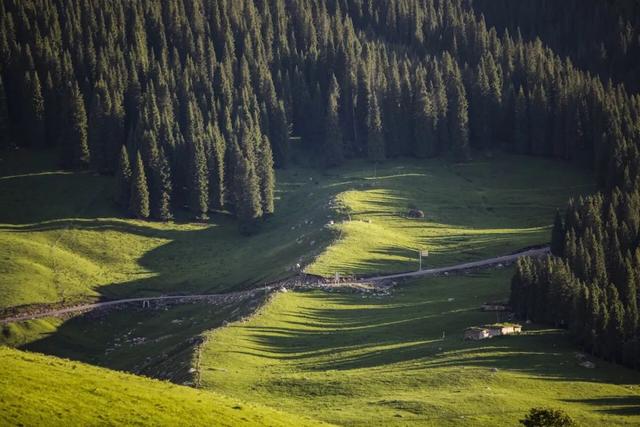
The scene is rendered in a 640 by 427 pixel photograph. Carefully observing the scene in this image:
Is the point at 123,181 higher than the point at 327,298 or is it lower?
higher

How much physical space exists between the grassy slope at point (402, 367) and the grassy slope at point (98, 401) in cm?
1505

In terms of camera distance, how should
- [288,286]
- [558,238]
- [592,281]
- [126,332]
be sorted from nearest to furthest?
1. [592,281]
2. [288,286]
3. [126,332]
4. [558,238]

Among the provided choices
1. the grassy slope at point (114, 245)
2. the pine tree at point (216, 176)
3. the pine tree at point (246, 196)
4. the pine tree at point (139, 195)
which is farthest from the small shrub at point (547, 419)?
the pine tree at point (216, 176)

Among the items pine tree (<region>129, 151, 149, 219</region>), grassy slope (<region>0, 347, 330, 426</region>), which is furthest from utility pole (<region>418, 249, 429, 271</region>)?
grassy slope (<region>0, 347, 330, 426</region>)

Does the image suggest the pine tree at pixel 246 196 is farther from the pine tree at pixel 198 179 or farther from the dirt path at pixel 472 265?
the dirt path at pixel 472 265

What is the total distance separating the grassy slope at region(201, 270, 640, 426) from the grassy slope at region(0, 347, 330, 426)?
49.4 feet

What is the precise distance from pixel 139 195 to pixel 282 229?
87.7 ft

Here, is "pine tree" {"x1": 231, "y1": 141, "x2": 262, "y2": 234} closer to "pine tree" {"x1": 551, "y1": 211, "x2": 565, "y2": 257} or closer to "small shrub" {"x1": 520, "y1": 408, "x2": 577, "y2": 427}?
"pine tree" {"x1": 551, "y1": 211, "x2": 565, "y2": 257}

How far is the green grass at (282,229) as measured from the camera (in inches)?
5625

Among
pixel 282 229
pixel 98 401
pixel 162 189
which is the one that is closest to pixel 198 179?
pixel 162 189

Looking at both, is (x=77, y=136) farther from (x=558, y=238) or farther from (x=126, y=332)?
(x=558, y=238)

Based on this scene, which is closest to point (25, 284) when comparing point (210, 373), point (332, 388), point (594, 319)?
point (210, 373)

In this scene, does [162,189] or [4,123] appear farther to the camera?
[4,123]

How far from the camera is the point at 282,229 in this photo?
16625 cm
